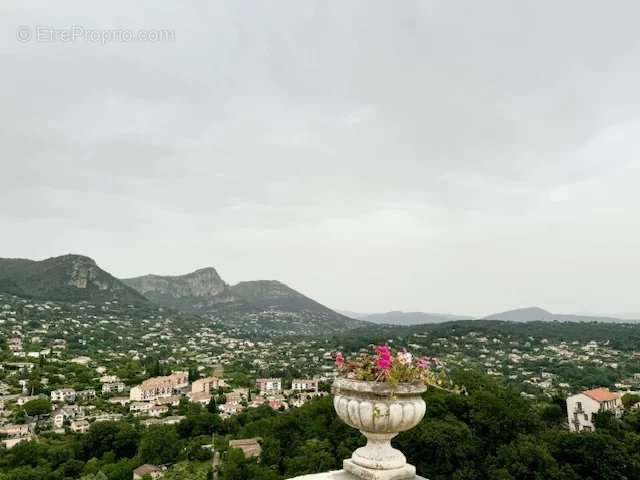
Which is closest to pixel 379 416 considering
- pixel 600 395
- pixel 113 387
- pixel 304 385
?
pixel 600 395

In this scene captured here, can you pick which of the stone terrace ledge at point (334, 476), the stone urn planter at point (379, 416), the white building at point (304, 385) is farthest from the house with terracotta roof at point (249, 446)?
the stone urn planter at point (379, 416)

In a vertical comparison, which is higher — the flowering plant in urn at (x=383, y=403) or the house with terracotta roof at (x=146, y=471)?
the flowering plant in urn at (x=383, y=403)

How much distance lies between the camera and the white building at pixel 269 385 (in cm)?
7000

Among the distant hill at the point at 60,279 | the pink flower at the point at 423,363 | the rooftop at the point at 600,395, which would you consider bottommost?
the rooftop at the point at 600,395

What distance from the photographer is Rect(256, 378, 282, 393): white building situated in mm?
70000

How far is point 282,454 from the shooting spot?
110 ft

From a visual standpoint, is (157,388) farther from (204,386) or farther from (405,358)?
(405,358)

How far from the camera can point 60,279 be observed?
Answer: 154 m

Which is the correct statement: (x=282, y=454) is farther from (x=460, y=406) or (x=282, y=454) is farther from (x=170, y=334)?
(x=170, y=334)

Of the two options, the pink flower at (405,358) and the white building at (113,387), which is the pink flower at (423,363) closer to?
the pink flower at (405,358)

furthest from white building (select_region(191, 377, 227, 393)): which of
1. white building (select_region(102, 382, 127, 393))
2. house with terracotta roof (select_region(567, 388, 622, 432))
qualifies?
house with terracotta roof (select_region(567, 388, 622, 432))

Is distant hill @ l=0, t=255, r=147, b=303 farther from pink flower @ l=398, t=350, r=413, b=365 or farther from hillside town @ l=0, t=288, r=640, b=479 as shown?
pink flower @ l=398, t=350, r=413, b=365

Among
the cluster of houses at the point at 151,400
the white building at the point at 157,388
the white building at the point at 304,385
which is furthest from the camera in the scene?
the white building at the point at 304,385

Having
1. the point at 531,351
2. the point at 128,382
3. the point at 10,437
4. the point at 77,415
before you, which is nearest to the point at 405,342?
the point at 531,351
